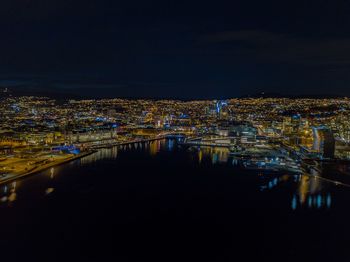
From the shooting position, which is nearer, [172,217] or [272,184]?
[172,217]

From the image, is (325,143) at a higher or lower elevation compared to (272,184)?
higher

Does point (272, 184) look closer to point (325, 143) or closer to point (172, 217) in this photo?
point (172, 217)

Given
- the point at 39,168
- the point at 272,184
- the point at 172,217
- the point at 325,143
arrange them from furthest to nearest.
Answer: the point at 325,143
the point at 39,168
the point at 272,184
the point at 172,217

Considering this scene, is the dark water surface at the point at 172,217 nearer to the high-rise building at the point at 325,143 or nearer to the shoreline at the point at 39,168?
the shoreline at the point at 39,168

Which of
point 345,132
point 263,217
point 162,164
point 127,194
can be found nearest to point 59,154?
point 162,164

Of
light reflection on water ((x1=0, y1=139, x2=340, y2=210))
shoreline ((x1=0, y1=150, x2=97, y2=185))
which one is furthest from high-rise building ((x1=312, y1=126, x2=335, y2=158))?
shoreline ((x1=0, y1=150, x2=97, y2=185))

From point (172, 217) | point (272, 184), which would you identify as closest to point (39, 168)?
point (172, 217)

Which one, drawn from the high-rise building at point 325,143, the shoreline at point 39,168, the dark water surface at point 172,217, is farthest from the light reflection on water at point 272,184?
the high-rise building at point 325,143

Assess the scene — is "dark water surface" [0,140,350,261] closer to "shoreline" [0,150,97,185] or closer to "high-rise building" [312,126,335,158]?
"shoreline" [0,150,97,185]

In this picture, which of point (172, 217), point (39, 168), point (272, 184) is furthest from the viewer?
point (39, 168)
